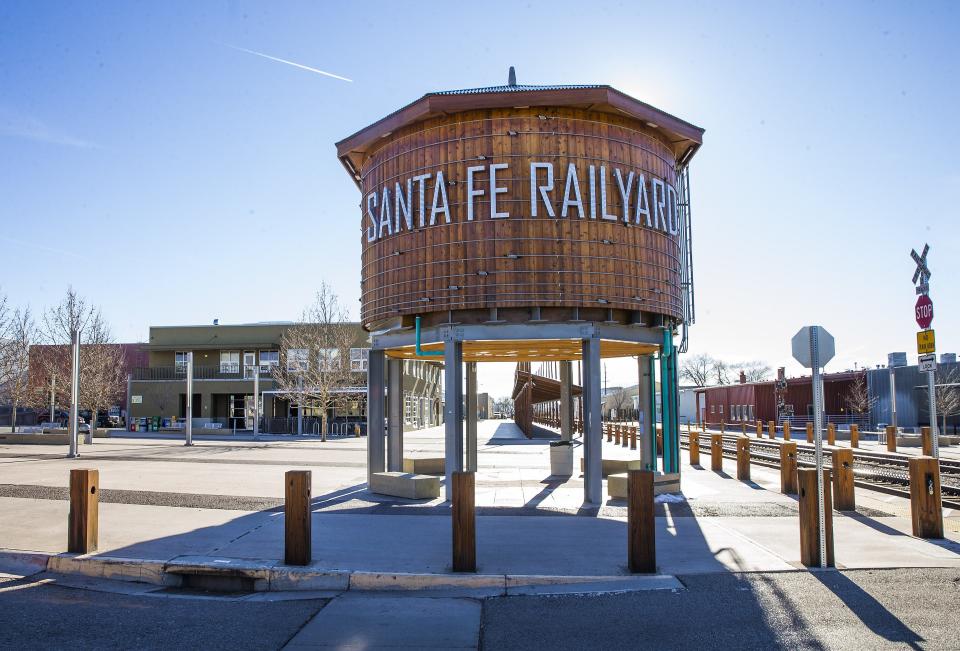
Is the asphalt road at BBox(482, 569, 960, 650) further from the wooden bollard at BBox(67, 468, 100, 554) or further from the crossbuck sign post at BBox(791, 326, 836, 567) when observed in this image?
the wooden bollard at BBox(67, 468, 100, 554)

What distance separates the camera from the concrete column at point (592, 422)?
13180mm

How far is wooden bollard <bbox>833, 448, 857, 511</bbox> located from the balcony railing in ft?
143

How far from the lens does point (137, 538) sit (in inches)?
388

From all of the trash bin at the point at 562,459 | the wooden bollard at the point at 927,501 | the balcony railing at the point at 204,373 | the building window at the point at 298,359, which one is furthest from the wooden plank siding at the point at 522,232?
the balcony railing at the point at 204,373

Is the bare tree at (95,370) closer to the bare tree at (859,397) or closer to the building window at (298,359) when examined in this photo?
the building window at (298,359)

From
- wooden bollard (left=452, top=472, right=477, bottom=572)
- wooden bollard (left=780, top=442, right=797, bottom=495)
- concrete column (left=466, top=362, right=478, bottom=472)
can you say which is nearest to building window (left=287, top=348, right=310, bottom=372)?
concrete column (left=466, top=362, right=478, bottom=472)

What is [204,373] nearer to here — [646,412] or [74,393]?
[74,393]

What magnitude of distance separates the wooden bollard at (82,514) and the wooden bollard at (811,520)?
820 cm

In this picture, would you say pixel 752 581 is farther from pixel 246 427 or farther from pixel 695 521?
pixel 246 427

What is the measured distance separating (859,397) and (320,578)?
48947 mm

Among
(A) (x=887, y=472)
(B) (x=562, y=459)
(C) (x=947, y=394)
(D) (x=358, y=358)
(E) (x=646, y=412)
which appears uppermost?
(D) (x=358, y=358)

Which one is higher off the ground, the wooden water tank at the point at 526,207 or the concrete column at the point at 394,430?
the wooden water tank at the point at 526,207

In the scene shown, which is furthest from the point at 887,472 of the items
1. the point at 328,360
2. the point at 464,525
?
the point at 328,360

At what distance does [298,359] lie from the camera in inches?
1785
